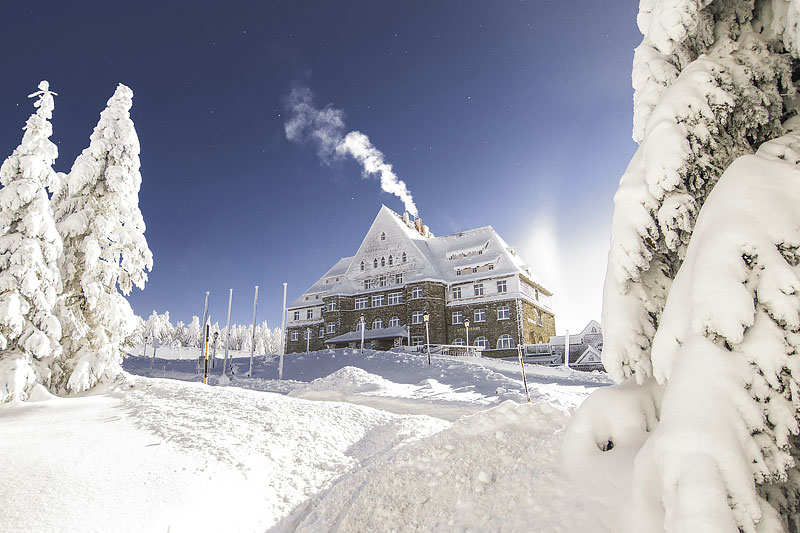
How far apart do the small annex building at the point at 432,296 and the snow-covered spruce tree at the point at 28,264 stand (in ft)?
95.1

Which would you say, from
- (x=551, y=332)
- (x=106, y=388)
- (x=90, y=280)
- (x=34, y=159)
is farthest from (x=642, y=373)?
(x=551, y=332)

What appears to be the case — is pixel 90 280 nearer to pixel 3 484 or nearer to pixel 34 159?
pixel 34 159

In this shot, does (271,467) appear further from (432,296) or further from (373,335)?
(373,335)

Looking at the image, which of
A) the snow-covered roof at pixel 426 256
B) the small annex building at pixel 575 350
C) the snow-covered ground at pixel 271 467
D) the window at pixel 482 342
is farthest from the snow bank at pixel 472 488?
the snow-covered roof at pixel 426 256

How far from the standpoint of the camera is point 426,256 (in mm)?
44031

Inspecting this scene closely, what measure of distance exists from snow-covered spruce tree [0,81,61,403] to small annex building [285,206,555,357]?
29.0m

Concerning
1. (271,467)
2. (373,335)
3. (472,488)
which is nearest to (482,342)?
(373,335)

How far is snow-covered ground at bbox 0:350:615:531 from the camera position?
15.1 feet

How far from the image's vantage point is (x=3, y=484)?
5777mm

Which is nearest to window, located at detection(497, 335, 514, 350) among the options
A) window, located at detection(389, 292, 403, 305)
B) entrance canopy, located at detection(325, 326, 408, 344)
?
entrance canopy, located at detection(325, 326, 408, 344)

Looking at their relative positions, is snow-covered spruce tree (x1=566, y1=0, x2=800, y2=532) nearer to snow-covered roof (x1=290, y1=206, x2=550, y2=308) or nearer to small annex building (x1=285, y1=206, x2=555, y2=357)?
small annex building (x1=285, y1=206, x2=555, y2=357)

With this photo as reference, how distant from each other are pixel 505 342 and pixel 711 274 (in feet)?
117

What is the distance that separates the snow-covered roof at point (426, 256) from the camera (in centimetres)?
4031

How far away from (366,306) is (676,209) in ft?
134
